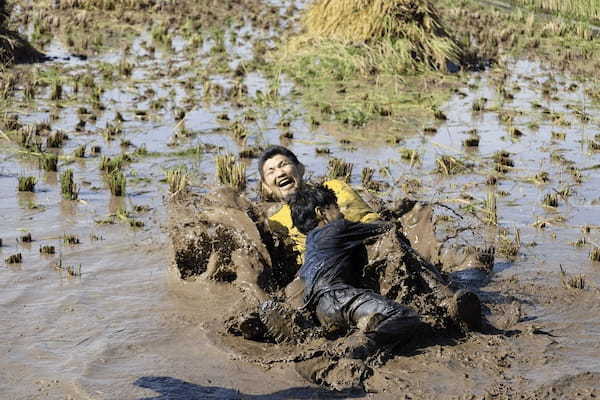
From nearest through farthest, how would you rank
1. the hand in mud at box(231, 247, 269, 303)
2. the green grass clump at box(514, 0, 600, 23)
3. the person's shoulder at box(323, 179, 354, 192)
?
1. the hand in mud at box(231, 247, 269, 303)
2. the person's shoulder at box(323, 179, 354, 192)
3. the green grass clump at box(514, 0, 600, 23)

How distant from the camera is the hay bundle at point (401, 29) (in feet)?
53.0

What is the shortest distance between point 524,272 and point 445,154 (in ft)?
12.9

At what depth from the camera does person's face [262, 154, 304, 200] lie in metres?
6.86

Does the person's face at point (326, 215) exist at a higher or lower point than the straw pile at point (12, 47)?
higher

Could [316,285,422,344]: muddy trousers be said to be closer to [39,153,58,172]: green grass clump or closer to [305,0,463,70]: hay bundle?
[39,153,58,172]: green grass clump

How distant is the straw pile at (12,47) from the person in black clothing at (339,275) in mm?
10592

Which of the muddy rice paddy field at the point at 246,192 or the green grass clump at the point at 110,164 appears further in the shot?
the green grass clump at the point at 110,164

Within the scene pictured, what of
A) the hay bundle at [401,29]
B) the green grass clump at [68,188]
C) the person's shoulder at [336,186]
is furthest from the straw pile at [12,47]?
the person's shoulder at [336,186]

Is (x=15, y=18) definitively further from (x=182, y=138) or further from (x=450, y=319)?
(x=450, y=319)

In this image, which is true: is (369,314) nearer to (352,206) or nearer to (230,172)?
(352,206)

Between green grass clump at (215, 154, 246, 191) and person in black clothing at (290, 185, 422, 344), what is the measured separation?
116 inches

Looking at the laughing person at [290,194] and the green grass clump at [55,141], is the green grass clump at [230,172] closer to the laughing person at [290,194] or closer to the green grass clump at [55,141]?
the laughing person at [290,194]

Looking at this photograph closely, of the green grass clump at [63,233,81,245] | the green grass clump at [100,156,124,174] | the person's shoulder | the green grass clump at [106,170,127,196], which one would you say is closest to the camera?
the person's shoulder

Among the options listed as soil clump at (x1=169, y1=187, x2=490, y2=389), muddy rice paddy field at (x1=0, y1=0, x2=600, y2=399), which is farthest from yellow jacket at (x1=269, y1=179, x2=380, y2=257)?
muddy rice paddy field at (x1=0, y1=0, x2=600, y2=399)
